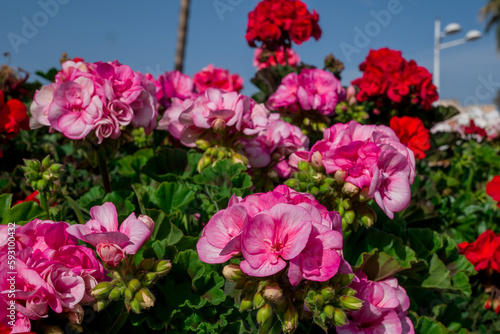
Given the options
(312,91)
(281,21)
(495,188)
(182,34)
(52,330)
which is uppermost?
(182,34)

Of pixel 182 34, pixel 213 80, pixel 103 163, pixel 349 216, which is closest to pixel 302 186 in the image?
pixel 349 216

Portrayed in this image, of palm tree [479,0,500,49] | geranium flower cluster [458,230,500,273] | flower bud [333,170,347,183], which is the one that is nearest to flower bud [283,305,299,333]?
flower bud [333,170,347,183]

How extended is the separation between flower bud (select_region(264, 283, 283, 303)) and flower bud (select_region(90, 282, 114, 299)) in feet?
1.13

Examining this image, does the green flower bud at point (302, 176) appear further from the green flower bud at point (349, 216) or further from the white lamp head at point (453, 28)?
the white lamp head at point (453, 28)

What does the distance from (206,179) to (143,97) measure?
0.38m

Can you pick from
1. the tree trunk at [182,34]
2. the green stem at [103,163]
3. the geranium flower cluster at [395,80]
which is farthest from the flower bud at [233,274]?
the tree trunk at [182,34]

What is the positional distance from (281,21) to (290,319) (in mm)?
2519

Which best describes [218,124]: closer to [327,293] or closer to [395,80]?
[327,293]

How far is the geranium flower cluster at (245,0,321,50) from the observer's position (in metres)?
3.04

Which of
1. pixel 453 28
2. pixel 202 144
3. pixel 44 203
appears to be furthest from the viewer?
pixel 453 28

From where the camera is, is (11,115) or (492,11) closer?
(11,115)

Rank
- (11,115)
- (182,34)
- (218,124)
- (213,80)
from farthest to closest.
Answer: (182,34), (213,80), (11,115), (218,124)

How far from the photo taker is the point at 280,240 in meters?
0.92

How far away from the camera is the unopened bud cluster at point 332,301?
90 cm
